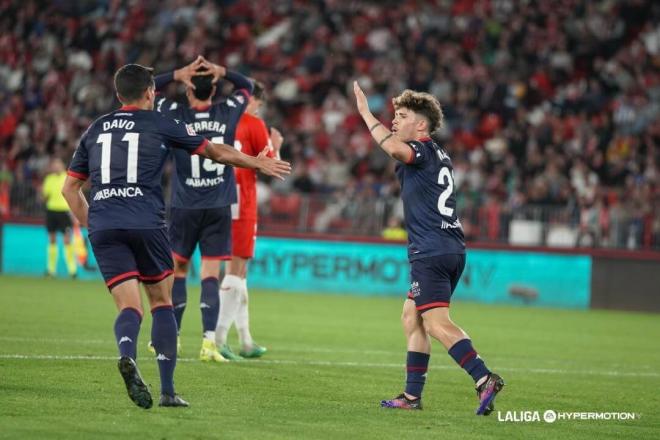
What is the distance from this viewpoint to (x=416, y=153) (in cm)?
845

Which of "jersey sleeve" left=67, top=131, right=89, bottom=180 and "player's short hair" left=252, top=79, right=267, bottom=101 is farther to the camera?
"player's short hair" left=252, top=79, right=267, bottom=101

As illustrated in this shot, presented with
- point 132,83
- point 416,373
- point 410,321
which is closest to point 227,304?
point 410,321

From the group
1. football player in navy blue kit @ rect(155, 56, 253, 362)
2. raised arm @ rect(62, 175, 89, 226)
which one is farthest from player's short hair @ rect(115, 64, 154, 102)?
football player in navy blue kit @ rect(155, 56, 253, 362)

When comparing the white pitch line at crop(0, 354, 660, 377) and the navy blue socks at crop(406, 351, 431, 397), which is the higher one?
the navy blue socks at crop(406, 351, 431, 397)

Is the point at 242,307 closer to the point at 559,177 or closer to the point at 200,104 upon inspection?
the point at 200,104

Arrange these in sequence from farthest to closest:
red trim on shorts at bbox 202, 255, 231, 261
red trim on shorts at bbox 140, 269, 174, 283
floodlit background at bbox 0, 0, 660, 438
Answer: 1. red trim on shorts at bbox 202, 255, 231, 261
2. floodlit background at bbox 0, 0, 660, 438
3. red trim on shorts at bbox 140, 269, 174, 283

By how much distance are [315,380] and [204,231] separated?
7.29ft

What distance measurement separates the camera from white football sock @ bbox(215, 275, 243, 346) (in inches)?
464

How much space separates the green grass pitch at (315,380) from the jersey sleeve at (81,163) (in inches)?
61.9

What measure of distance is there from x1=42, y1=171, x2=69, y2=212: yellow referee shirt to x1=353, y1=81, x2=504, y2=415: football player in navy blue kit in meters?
16.0

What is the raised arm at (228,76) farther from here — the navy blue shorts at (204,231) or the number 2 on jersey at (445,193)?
→ the number 2 on jersey at (445,193)

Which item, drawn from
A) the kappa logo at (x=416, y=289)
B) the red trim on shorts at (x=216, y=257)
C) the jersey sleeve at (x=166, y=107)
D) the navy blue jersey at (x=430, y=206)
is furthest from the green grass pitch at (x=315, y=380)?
the jersey sleeve at (x=166, y=107)

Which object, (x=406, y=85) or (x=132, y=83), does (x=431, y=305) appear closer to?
(x=132, y=83)

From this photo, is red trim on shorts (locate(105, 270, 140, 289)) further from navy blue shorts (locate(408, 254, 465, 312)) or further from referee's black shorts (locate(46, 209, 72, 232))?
referee's black shorts (locate(46, 209, 72, 232))
